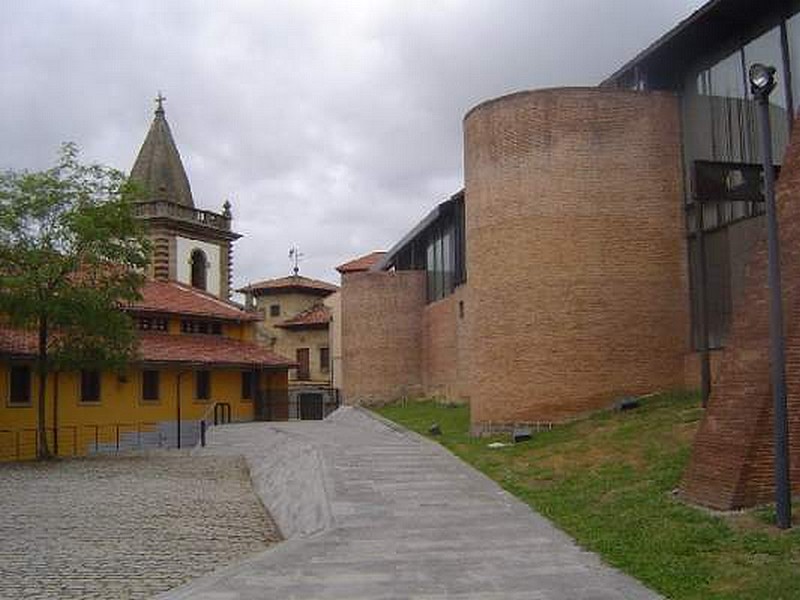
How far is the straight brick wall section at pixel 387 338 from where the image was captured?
36469 millimetres

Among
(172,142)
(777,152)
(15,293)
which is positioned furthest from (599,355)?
(172,142)

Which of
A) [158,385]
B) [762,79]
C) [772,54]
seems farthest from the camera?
[158,385]

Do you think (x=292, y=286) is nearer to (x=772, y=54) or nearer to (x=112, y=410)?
(x=112, y=410)

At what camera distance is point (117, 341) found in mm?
24625

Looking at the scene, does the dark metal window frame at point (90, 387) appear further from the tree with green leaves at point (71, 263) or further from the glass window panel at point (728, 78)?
the glass window panel at point (728, 78)

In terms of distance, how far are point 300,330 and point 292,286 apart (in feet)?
18.7

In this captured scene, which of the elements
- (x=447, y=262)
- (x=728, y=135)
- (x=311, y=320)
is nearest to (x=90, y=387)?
(x=447, y=262)

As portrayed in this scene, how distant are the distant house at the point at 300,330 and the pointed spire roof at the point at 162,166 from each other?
8197 millimetres

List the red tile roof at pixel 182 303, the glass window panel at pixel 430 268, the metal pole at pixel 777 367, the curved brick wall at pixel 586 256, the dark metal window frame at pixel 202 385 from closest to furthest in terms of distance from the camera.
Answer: the metal pole at pixel 777 367 → the curved brick wall at pixel 586 256 → the dark metal window frame at pixel 202 385 → the red tile roof at pixel 182 303 → the glass window panel at pixel 430 268

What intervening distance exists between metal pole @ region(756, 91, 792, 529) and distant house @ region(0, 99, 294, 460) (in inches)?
906

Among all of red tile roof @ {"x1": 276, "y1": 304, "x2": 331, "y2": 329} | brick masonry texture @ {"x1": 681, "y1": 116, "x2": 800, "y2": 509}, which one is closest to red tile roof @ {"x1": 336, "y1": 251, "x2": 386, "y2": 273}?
red tile roof @ {"x1": 276, "y1": 304, "x2": 331, "y2": 329}

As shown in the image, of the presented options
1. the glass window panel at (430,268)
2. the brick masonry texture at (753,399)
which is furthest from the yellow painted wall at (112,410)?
the brick masonry texture at (753,399)

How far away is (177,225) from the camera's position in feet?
147

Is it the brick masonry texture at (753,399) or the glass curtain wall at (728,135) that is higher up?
the glass curtain wall at (728,135)
